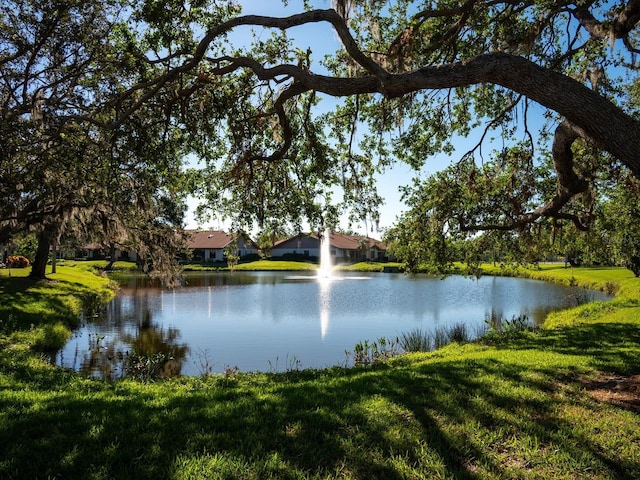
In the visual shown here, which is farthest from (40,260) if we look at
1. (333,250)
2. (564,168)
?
(333,250)

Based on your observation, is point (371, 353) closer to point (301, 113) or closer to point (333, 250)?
point (301, 113)

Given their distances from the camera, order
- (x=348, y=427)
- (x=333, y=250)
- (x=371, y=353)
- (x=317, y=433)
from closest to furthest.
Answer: (x=317, y=433) < (x=348, y=427) < (x=371, y=353) < (x=333, y=250)

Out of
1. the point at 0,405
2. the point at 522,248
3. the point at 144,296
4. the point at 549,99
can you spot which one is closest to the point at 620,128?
the point at 549,99

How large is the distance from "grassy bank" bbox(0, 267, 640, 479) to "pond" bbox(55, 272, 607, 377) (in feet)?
22.0

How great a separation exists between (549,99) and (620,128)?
76 cm

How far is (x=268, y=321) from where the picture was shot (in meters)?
21.4

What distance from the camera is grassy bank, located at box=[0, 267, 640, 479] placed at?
12.9 ft

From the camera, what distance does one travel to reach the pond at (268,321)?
1406cm

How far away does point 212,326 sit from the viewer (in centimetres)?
2027

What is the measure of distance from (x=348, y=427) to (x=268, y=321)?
17059 millimetres

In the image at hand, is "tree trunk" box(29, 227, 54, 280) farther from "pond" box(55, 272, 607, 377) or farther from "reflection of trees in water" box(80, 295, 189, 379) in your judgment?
"reflection of trees in water" box(80, 295, 189, 379)

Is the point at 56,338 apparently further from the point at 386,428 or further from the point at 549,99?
the point at 549,99

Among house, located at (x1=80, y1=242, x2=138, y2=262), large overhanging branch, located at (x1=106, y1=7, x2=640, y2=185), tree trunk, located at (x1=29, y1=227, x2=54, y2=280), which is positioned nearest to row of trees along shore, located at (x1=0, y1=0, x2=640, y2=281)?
large overhanging branch, located at (x1=106, y1=7, x2=640, y2=185)

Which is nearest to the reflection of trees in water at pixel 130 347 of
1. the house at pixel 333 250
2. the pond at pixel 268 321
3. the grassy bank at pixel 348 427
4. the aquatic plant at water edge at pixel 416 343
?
the pond at pixel 268 321
